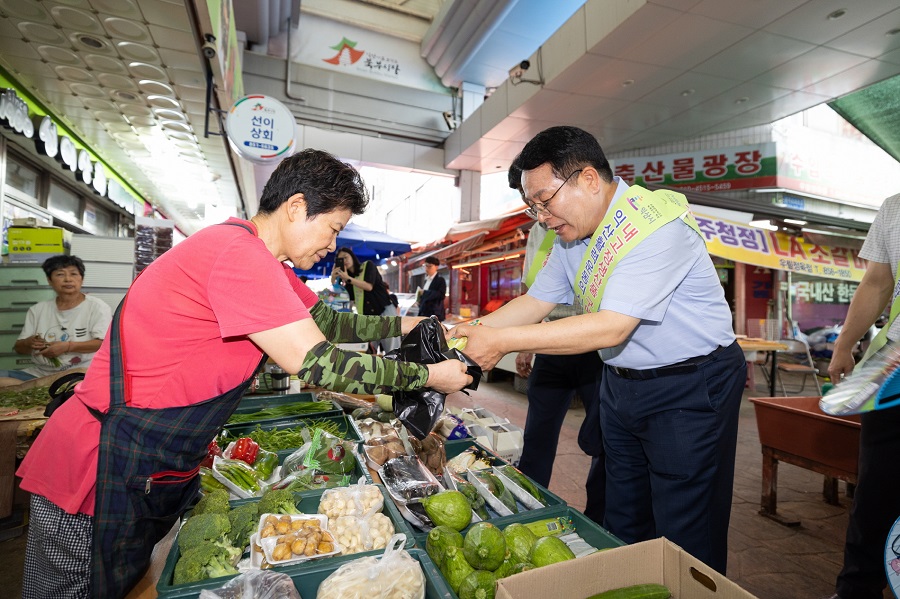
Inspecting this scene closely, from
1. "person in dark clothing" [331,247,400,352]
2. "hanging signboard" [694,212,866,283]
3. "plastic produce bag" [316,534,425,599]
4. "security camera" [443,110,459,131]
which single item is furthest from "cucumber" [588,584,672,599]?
"security camera" [443,110,459,131]

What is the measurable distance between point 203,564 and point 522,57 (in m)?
11.1

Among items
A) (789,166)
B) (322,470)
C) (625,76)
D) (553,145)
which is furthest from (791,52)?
(322,470)

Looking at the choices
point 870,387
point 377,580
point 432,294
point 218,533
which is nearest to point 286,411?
point 218,533

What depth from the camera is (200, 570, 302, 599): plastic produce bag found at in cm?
108

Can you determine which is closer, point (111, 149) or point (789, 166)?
point (111, 149)

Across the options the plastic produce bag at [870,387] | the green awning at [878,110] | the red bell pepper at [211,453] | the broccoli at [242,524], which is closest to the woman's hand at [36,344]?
the red bell pepper at [211,453]

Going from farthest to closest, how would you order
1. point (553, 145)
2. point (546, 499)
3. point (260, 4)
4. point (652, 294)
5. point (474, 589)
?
point (260, 4) < point (546, 499) < point (553, 145) < point (652, 294) < point (474, 589)

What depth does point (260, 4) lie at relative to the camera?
7887mm

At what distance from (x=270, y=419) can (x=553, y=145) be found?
2163 mm

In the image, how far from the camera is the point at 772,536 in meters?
2.95

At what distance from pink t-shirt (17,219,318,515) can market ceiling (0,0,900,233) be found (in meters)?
3.60

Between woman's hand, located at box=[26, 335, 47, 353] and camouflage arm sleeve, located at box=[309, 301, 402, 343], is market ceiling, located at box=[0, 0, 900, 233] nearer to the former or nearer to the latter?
woman's hand, located at box=[26, 335, 47, 353]

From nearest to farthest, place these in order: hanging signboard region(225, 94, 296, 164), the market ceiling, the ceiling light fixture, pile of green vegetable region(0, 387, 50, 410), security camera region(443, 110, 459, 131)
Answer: pile of green vegetable region(0, 387, 50, 410), the ceiling light fixture, the market ceiling, hanging signboard region(225, 94, 296, 164), security camera region(443, 110, 459, 131)

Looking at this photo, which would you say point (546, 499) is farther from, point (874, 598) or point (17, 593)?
point (17, 593)
